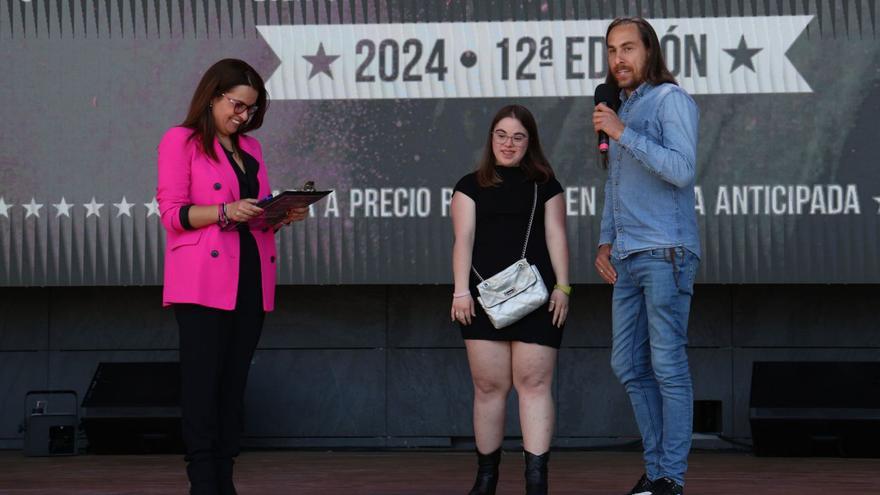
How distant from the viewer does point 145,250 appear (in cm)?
605

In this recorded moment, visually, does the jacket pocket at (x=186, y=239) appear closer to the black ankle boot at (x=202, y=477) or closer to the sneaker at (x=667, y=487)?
the black ankle boot at (x=202, y=477)

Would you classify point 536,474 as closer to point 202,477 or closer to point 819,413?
point 202,477

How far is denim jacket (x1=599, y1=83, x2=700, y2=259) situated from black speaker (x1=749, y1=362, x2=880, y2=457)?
235 cm

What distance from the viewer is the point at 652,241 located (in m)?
3.73

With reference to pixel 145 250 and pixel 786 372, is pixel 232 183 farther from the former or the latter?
pixel 786 372

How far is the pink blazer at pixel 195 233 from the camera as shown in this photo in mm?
3359

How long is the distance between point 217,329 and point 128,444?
3108 millimetres

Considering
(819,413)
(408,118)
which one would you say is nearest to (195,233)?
(408,118)

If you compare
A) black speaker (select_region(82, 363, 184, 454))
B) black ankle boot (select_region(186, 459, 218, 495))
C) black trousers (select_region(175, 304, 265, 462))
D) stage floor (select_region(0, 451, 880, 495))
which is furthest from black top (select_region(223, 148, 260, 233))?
black speaker (select_region(82, 363, 184, 454))

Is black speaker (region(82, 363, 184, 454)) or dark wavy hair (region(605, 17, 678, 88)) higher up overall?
dark wavy hair (region(605, 17, 678, 88))

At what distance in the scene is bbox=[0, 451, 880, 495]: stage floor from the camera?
4727mm

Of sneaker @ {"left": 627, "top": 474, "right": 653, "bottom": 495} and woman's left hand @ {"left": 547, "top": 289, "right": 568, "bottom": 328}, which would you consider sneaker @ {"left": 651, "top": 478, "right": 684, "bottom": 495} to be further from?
woman's left hand @ {"left": 547, "top": 289, "right": 568, "bottom": 328}

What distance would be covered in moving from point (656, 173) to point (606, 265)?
14.5 inches

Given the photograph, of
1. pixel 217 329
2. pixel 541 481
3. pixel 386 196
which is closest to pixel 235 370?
pixel 217 329
